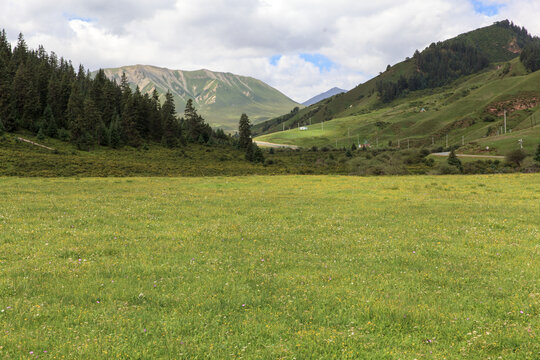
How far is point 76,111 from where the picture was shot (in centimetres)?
11269

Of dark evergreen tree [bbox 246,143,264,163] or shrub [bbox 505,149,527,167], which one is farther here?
dark evergreen tree [bbox 246,143,264,163]

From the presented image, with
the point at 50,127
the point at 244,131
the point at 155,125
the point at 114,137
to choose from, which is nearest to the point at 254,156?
the point at 244,131

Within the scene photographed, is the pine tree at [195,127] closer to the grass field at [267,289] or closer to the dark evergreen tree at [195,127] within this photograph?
the dark evergreen tree at [195,127]

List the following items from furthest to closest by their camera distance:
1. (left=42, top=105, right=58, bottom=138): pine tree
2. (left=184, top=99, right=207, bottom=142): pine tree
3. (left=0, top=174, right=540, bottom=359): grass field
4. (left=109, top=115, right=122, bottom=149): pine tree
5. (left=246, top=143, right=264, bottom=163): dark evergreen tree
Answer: (left=184, top=99, right=207, bottom=142): pine tree
(left=246, top=143, right=264, bottom=163): dark evergreen tree
(left=109, top=115, right=122, bottom=149): pine tree
(left=42, top=105, right=58, bottom=138): pine tree
(left=0, top=174, right=540, bottom=359): grass field

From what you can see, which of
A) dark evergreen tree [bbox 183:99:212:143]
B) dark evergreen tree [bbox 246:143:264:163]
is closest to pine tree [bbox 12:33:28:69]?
dark evergreen tree [bbox 183:99:212:143]

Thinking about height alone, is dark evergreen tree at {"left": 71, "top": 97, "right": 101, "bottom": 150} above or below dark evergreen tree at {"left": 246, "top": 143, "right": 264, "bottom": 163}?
above

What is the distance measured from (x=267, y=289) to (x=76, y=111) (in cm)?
12496

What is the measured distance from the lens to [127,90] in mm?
143125

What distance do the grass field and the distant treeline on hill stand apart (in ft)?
348

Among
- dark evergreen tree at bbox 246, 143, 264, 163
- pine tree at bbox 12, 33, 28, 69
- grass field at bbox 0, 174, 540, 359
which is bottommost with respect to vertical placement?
grass field at bbox 0, 174, 540, 359

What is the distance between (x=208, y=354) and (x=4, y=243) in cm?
1221

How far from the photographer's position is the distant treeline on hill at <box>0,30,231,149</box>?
358ft

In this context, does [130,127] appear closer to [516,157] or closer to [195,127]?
[195,127]

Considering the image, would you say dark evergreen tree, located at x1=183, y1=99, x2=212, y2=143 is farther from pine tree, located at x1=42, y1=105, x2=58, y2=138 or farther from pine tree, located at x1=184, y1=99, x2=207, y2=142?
pine tree, located at x1=42, y1=105, x2=58, y2=138
